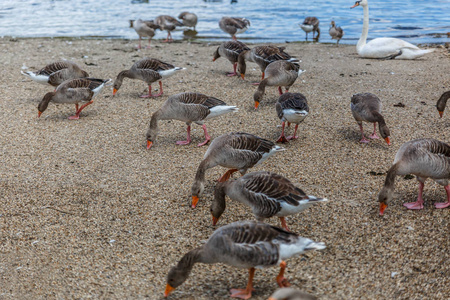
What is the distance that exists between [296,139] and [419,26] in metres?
16.9

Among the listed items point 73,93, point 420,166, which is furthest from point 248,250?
point 73,93

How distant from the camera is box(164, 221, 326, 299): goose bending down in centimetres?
409

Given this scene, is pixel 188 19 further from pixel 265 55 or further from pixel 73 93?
pixel 73 93

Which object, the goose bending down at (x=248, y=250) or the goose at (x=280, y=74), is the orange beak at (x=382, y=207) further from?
the goose at (x=280, y=74)

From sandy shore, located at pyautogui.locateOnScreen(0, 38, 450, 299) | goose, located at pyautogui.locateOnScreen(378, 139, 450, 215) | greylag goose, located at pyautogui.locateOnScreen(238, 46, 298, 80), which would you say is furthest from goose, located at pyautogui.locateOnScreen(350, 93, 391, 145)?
greylag goose, located at pyautogui.locateOnScreen(238, 46, 298, 80)

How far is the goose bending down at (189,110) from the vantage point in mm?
8039

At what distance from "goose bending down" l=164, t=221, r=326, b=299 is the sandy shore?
260 millimetres

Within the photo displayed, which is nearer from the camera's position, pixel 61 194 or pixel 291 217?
pixel 291 217

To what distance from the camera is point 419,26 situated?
21.8 meters

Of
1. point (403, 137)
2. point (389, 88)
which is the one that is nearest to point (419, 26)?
point (389, 88)

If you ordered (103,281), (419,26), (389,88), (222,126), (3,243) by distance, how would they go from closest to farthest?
(103,281), (3,243), (222,126), (389,88), (419,26)

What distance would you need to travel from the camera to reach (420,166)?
18.2 ft

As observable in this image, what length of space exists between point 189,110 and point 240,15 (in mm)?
19626

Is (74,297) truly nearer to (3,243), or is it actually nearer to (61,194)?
(3,243)
